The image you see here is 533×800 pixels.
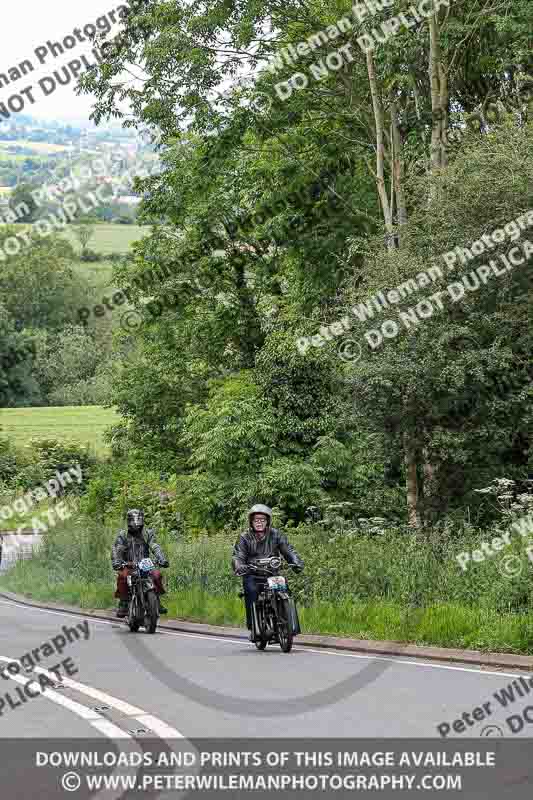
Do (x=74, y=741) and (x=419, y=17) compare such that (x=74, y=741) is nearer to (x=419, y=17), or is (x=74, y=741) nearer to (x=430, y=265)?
(x=430, y=265)

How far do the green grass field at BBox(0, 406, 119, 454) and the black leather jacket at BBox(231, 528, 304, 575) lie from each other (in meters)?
68.7

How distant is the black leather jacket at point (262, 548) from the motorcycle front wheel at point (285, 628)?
724 millimetres

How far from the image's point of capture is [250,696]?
39.0 feet

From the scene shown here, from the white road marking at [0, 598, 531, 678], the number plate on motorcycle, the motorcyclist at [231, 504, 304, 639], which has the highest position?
the motorcyclist at [231, 504, 304, 639]

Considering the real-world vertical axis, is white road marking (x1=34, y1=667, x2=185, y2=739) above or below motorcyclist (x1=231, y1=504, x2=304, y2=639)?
below

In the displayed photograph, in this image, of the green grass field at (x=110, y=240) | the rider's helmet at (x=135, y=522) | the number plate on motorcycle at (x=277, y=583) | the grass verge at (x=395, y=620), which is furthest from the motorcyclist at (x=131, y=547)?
the green grass field at (x=110, y=240)

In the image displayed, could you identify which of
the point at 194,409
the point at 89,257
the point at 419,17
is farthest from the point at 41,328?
the point at 419,17

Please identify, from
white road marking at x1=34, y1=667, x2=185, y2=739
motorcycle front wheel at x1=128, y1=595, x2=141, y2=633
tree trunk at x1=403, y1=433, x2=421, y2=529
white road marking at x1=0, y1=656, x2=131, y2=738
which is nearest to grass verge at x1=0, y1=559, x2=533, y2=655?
motorcycle front wheel at x1=128, y1=595, x2=141, y2=633

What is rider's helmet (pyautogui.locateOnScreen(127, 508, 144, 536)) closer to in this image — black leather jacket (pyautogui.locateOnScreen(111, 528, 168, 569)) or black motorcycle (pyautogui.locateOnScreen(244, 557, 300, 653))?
black leather jacket (pyautogui.locateOnScreen(111, 528, 168, 569))

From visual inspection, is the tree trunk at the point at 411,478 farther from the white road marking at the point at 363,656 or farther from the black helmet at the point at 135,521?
the black helmet at the point at 135,521

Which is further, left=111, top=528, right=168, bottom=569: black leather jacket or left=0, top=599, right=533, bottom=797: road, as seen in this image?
left=111, top=528, right=168, bottom=569: black leather jacket

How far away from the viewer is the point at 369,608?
59.1 feet

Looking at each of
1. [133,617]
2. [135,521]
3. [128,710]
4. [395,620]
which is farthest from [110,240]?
[128,710]

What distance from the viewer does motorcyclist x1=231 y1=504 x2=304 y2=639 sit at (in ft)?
54.7
